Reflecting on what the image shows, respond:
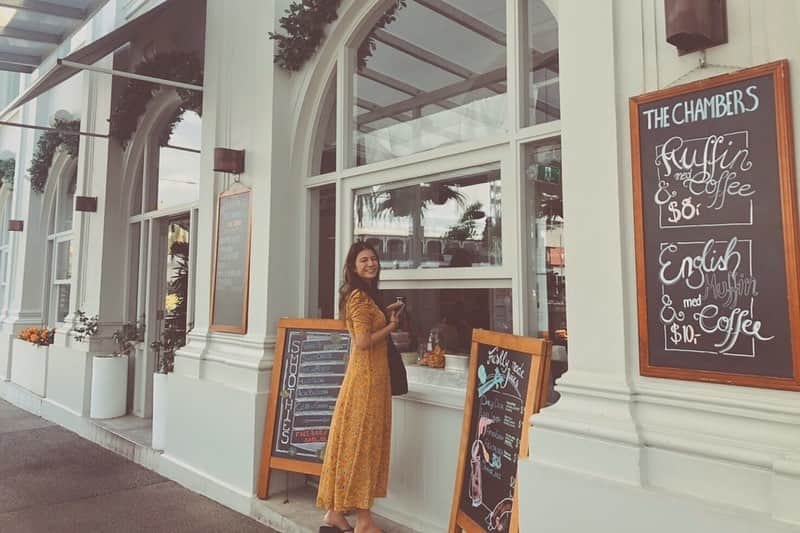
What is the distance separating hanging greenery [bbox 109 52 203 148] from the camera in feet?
17.0

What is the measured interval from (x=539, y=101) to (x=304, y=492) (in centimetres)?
297

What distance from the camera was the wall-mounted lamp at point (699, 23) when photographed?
1866 millimetres

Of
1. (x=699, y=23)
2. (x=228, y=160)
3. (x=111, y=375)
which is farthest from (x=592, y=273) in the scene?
(x=111, y=375)

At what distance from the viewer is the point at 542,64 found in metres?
2.92

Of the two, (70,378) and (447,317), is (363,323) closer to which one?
(447,317)

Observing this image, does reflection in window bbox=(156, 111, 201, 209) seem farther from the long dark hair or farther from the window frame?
the long dark hair

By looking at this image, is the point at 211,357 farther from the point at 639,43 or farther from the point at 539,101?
the point at 639,43

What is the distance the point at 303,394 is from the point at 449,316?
114cm

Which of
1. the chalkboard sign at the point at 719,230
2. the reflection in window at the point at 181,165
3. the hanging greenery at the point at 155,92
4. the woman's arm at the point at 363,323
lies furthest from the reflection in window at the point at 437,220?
the reflection in window at the point at 181,165

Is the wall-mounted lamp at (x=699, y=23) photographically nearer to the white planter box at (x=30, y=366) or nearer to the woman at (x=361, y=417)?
the woman at (x=361, y=417)

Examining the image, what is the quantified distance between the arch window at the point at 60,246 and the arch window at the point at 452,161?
20.4 ft

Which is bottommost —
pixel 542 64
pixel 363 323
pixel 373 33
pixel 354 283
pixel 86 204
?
pixel 363 323

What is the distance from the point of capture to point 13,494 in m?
4.13

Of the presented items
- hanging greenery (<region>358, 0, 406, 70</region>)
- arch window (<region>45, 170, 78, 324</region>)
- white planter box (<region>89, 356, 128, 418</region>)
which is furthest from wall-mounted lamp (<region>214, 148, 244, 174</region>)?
arch window (<region>45, 170, 78, 324</region>)
